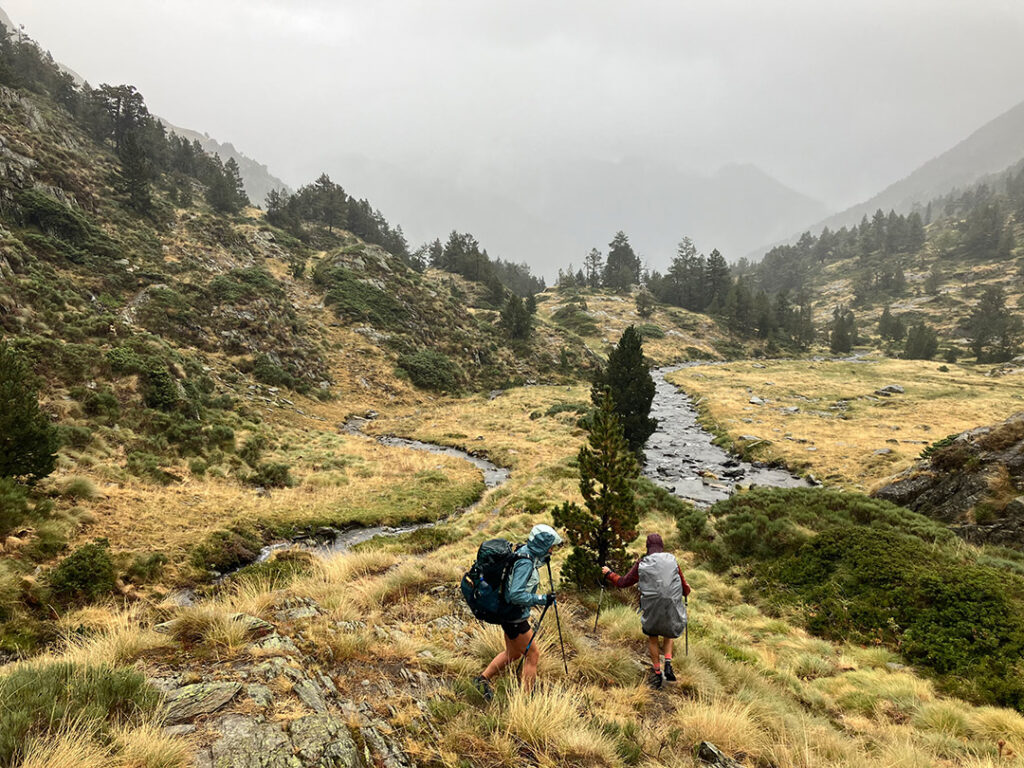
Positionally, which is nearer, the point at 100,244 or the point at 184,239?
the point at 100,244

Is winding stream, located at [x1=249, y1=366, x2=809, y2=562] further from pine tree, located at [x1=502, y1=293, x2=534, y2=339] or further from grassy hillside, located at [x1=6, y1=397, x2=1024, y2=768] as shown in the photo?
pine tree, located at [x1=502, y1=293, x2=534, y2=339]

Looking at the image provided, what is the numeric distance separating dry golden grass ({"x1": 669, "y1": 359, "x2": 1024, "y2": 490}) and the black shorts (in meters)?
21.2

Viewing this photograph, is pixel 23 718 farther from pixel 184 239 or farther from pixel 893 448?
pixel 184 239

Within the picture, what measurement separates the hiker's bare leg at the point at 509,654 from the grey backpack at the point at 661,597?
7.33 ft

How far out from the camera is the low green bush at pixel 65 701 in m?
3.26

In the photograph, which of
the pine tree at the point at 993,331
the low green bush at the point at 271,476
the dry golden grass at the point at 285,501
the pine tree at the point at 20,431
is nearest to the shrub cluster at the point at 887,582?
the dry golden grass at the point at 285,501

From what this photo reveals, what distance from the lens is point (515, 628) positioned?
538cm

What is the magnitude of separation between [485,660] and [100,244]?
47053 mm

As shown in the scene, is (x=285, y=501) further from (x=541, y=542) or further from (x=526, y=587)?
(x=541, y=542)

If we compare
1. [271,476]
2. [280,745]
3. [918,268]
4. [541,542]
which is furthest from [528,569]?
[918,268]

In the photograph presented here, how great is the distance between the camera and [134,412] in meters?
19.3

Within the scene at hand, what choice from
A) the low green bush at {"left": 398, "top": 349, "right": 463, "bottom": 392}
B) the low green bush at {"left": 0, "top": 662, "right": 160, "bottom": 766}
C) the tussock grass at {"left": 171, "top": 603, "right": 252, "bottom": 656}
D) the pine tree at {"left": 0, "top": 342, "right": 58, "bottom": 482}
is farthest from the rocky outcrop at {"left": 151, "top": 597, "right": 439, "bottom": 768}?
the low green bush at {"left": 398, "top": 349, "right": 463, "bottom": 392}

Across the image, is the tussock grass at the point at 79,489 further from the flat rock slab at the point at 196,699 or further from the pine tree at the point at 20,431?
the flat rock slab at the point at 196,699

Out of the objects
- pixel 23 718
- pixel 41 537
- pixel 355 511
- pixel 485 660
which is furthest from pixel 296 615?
pixel 355 511
